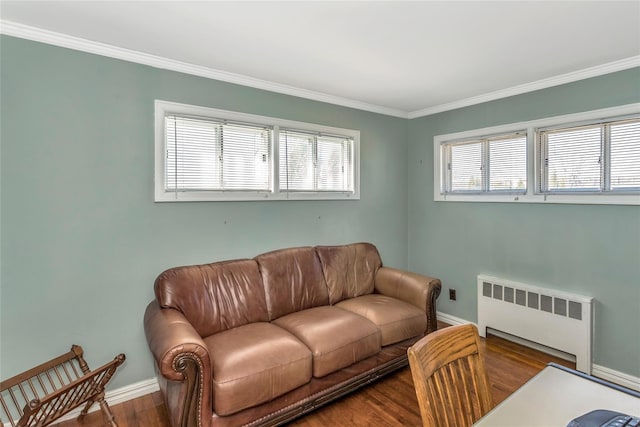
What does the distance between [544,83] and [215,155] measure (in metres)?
2.93

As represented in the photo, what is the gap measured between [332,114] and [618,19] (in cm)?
222

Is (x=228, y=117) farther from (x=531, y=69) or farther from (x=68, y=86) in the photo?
(x=531, y=69)

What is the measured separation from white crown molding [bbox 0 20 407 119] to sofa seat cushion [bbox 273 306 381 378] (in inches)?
79.6

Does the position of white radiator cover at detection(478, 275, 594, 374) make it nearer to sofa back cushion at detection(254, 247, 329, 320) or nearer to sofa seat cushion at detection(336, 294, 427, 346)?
sofa seat cushion at detection(336, 294, 427, 346)

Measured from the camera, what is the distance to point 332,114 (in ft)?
11.3

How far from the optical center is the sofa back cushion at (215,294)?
7.58ft

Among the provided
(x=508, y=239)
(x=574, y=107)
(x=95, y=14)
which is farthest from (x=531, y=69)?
(x=95, y=14)

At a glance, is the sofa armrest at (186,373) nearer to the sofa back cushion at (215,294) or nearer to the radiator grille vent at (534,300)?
the sofa back cushion at (215,294)

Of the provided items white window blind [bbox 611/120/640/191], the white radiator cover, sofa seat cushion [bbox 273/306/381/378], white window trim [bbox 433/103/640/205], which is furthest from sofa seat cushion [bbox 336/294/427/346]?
white window blind [bbox 611/120/640/191]

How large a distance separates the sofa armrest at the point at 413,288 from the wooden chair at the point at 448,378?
1.65 meters

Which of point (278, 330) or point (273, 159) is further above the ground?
point (273, 159)

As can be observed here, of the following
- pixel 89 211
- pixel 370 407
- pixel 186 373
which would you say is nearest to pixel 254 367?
pixel 186 373

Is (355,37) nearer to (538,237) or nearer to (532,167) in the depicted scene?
(532,167)

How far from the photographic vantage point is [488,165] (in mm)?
3428
